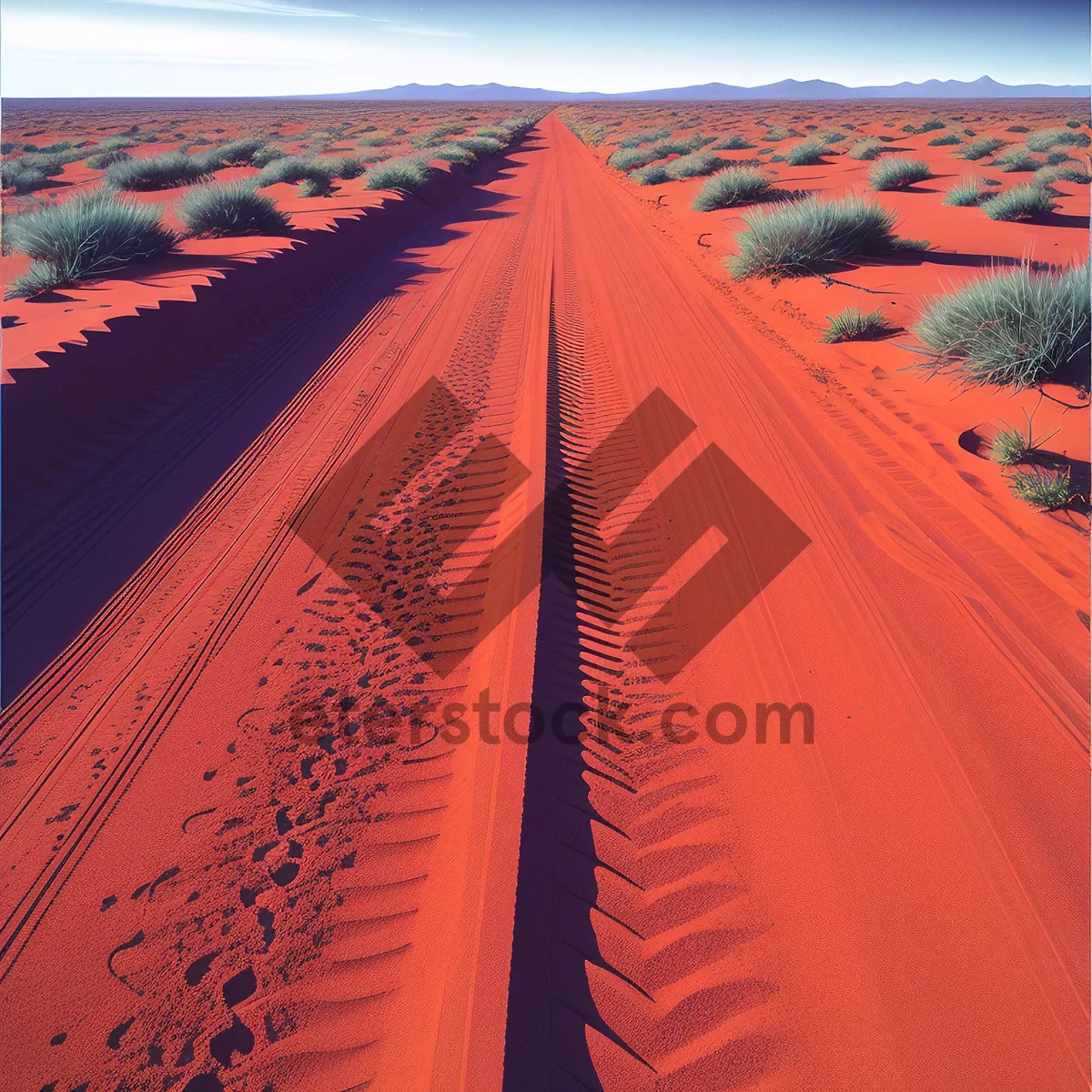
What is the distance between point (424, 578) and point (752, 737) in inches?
93.2

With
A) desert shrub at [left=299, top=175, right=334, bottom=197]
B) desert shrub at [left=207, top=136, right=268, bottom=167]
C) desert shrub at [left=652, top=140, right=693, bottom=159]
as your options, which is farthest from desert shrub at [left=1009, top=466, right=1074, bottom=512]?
desert shrub at [left=207, top=136, right=268, bottom=167]

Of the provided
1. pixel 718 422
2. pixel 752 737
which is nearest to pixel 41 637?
pixel 752 737

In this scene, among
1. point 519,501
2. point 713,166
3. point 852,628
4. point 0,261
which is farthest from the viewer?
point 713,166

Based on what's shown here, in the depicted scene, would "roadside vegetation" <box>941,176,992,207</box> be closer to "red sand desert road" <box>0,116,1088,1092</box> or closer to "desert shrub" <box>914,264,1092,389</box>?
"desert shrub" <box>914,264,1092,389</box>

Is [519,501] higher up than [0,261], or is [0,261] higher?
[0,261]

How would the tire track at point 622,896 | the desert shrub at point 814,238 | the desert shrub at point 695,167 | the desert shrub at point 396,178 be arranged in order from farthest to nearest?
the desert shrub at point 695,167, the desert shrub at point 396,178, the desert shrub at point 814,238, the tire track at point 622,896

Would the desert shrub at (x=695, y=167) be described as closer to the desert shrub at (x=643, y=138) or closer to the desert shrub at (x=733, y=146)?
the desert shrub at (x=733, y=146)

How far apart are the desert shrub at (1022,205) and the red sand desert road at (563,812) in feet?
38.6

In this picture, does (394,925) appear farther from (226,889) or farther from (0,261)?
(0,261)

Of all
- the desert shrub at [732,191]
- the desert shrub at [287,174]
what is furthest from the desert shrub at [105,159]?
the desert shrub at [732,191]

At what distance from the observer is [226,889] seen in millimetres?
2658

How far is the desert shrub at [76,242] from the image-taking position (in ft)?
29.1

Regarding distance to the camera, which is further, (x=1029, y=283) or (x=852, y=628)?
(x=1029, y=283)

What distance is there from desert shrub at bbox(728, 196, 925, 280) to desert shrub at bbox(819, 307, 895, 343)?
115 inches
